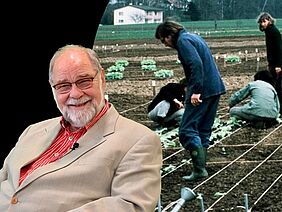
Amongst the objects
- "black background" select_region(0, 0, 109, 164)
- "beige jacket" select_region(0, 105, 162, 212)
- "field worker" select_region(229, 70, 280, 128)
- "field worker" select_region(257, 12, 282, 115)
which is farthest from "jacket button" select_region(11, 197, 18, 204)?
"field worker" select_region(257, 12, 282, 115)

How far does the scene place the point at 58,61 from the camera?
119 inches

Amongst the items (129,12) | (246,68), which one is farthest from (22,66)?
(129,12)

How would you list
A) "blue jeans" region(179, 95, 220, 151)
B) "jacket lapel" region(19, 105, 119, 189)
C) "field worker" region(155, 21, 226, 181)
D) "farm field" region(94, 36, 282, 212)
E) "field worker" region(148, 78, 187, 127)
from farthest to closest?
"field worker" region(148, 78, 187, 127), "blue jeans" region(179, 95, 220, 151), "field worker" region(155, 21, 226, 181), "farm field" region(94, 36, 282, 212), "jacket lapel" region(19, 105, 119, 189)

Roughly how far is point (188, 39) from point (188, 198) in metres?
3.22

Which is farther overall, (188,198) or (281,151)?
(281,151)

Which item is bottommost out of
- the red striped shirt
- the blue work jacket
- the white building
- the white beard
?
the white building

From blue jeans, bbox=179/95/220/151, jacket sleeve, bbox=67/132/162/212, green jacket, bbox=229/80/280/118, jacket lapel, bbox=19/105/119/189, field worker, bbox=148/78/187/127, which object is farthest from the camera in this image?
green jacket, bbox=229/80/280/118

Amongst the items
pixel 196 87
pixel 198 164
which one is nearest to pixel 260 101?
pixel 198 164

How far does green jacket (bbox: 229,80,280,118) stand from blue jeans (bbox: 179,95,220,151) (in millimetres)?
2290

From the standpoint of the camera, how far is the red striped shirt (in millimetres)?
3068

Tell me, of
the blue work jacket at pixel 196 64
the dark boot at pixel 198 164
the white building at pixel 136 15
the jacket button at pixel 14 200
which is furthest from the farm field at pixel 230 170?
the white building at pixel 136 15

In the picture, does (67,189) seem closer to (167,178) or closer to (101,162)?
(101,162)

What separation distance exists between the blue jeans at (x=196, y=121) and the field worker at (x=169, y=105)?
6.41 ft

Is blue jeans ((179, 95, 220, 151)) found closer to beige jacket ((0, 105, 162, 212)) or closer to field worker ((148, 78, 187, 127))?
field worker ((148, 78, 187, 127))
